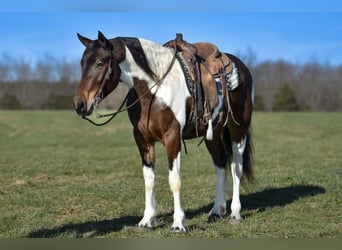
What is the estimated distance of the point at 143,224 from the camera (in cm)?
533

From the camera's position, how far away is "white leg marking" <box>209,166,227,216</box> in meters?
6.05

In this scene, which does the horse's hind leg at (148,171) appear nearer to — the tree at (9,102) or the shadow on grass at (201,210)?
the shadow on grass at (201,210)

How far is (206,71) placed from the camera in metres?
5.61

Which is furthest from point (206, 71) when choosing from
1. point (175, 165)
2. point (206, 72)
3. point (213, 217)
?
point (213, 217)

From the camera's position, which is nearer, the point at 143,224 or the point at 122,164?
the point at 143,224

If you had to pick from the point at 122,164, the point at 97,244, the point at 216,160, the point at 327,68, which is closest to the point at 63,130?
the point at 122,164

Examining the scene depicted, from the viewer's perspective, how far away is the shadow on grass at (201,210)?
507 cm

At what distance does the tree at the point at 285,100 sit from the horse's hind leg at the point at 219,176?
39.4m

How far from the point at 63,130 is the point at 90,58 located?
22.8m

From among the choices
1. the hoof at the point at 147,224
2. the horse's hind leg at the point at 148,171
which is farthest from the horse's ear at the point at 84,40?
the hoof at the point at 147,224

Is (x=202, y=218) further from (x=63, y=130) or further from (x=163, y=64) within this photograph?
(x=63, y=130)

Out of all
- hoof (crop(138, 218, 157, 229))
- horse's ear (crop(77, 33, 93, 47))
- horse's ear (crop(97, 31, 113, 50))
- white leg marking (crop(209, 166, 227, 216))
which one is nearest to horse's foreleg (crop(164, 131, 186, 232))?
hoof (crop(138, 218, 157, 229))

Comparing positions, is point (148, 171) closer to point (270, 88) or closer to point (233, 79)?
point (233, 79)

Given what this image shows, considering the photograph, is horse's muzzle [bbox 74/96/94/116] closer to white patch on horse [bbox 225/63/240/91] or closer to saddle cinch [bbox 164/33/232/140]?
saddle cinch [bbox 164/33/232/140]
